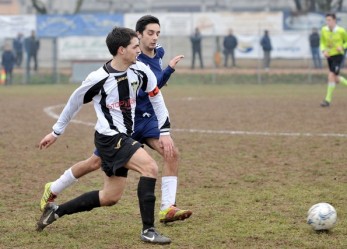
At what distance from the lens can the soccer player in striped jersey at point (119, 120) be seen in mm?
6371

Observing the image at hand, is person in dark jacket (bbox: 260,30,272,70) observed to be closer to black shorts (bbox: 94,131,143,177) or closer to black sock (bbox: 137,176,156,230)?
black shorts (bbox: 94,131,143,177)

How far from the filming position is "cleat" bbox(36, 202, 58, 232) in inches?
268

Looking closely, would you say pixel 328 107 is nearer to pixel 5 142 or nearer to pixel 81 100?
pixel 5 142

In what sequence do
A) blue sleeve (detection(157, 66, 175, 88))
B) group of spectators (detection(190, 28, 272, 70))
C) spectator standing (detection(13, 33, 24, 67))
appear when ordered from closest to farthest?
blue sleeve (detection(157, 66, 175, 88)) → group of spectators (detection(190, 28, 272, 70)) → spectator standing (detection(13, 33, 24, 67))

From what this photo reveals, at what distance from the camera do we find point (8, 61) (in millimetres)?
33281

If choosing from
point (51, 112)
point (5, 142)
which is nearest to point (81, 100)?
point (5, 142)

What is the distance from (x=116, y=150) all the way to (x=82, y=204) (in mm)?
702

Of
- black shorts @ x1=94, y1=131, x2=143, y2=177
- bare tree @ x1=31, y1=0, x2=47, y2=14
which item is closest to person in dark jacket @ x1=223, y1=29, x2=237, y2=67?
bare tree @ x1=31, y1=0, x2=47, y2=14

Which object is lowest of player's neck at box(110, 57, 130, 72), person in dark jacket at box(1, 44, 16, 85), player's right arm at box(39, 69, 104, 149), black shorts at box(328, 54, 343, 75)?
person in dark jacket at box(1, 44, 16, 85)

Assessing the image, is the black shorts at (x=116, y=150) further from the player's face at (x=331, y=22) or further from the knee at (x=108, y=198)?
the player's face at (x=331, y=22)

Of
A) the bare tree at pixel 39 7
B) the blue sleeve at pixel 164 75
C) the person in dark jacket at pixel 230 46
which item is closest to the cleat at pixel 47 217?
the blue sleeve at pixel 164 75

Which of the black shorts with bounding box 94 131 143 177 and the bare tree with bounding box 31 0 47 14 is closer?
the black shorts with bounding box 94 131 143 177

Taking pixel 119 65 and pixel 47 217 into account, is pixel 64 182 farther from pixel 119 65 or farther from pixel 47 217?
pixel 119 65

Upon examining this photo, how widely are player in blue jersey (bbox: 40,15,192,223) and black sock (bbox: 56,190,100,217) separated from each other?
0.28m
